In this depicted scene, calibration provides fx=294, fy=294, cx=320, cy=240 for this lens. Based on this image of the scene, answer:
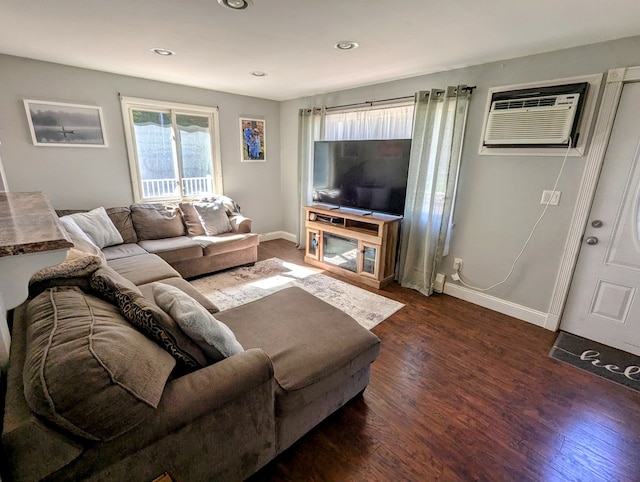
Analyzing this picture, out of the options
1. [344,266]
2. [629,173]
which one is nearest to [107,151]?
[344,266]

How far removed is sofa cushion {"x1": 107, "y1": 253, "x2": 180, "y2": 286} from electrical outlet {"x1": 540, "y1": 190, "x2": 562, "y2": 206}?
311 cm

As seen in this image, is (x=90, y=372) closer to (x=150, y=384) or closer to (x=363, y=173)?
(x=150, y=384)

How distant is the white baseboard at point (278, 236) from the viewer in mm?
4996

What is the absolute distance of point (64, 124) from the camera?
298 cm

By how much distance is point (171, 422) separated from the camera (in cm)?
92

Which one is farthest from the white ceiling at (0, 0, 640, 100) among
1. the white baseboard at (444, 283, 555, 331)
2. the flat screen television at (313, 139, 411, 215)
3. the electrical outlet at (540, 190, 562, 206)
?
the white baseboard at (444, 283, 555, 331)

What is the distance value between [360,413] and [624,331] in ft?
7.26

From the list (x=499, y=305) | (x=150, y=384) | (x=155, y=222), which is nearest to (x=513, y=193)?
(x=499, y=305)

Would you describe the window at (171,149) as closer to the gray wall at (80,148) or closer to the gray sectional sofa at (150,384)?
the gray wall at (80,148)

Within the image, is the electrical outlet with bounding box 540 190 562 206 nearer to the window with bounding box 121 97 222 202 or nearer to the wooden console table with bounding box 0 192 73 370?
the wooden console table with bounding box 0 192 73 370

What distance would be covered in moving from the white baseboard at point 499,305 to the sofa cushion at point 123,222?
11.4 ft

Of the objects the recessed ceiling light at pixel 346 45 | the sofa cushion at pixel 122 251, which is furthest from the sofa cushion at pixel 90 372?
the recessed ceiling light at pixel 346 45

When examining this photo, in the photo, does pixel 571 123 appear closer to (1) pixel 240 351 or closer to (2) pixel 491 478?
(2) pixel 491 478

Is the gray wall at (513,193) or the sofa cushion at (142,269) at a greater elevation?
the gray wall at (513,193)
